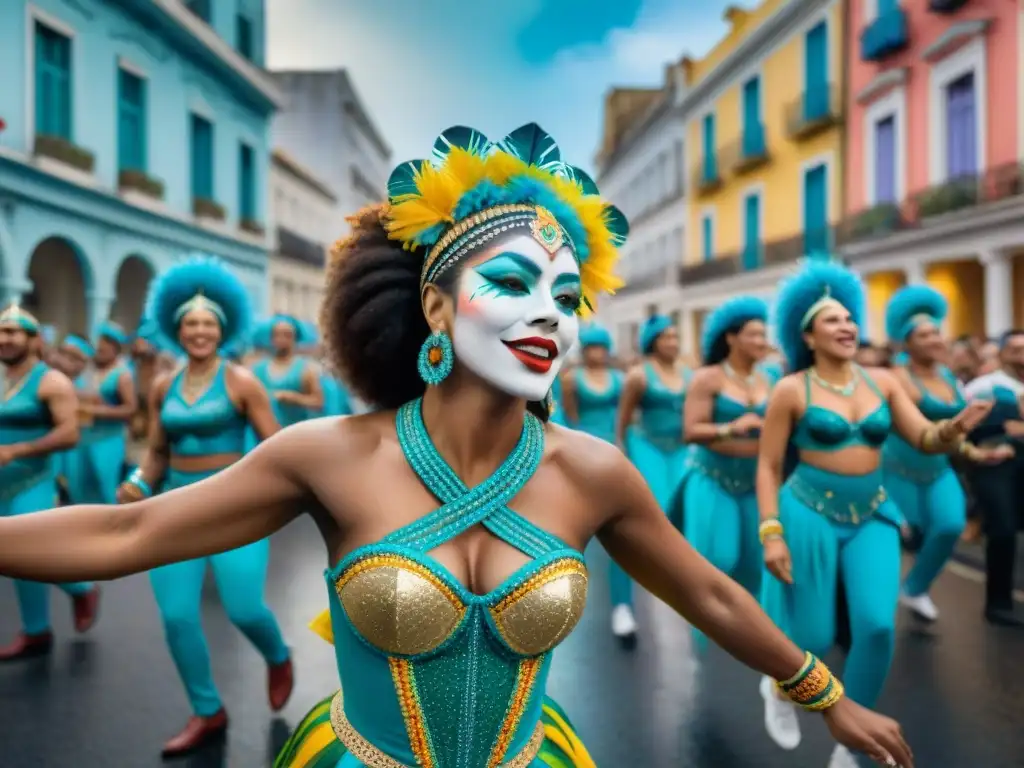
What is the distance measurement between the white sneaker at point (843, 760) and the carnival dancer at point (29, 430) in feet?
13.6

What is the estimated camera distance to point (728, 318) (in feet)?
19.3

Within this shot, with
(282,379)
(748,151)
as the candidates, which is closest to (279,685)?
Answer: (282,379)

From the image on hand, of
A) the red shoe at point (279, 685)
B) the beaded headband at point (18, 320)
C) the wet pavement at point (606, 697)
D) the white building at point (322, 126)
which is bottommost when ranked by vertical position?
the wet pavement at point (606, 697)

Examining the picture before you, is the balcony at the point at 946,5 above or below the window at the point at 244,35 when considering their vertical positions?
below

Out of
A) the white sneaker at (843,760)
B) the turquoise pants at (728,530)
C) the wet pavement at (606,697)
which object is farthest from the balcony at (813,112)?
the white sneaker at (843,760)

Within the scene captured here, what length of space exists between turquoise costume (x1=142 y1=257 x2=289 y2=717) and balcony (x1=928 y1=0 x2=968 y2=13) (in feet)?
53.0

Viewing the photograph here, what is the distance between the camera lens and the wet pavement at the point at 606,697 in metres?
4.19

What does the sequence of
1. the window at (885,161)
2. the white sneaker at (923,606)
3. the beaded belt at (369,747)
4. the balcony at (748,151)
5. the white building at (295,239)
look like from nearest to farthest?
the beaded belt at (369,747) → the white sneaker at (923,606) → the window at (885,161) → the balcony at (748,151) → the white building at (295,239)

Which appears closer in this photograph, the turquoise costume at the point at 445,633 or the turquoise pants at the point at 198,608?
the turquoise costume at the point at 445,633

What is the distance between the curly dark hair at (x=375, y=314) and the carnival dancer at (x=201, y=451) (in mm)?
2323

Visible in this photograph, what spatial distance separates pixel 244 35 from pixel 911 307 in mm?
20570

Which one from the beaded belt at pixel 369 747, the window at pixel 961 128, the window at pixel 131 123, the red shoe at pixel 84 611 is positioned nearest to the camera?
the beaded belt at pixel 369 747

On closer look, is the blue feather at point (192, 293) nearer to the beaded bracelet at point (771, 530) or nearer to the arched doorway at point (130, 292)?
the beaded bracelet at point (771, 530)

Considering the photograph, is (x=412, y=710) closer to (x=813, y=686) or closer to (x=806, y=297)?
(x=813, y=686)
